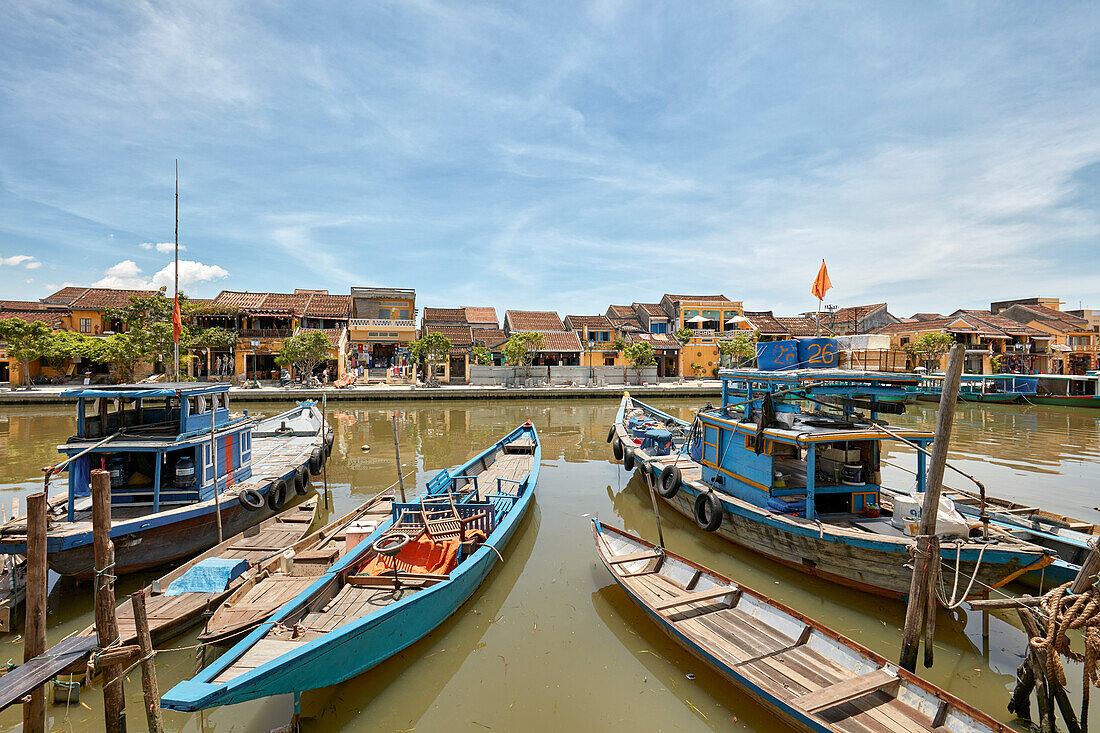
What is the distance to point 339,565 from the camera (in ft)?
22.2

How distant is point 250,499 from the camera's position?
9773mm

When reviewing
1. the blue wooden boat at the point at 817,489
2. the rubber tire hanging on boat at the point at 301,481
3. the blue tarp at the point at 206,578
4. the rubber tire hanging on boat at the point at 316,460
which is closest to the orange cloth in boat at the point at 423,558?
the blue tarp at the point at 206,578

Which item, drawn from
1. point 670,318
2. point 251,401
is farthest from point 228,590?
point 670,318

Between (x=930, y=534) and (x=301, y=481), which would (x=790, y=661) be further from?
(x=301, y=481)

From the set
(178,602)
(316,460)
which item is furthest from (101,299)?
(178,602)

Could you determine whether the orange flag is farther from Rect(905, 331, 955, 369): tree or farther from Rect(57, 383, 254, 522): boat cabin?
Rect(905, 331, 955, 369): tree

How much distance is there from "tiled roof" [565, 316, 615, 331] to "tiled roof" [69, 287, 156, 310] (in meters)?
35.7

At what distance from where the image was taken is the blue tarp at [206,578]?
639cm

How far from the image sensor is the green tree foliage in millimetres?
38469

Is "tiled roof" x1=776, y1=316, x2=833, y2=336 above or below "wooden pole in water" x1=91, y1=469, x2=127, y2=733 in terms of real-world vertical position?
above

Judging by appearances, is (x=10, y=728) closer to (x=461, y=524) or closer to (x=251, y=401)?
(x=461, y=524)

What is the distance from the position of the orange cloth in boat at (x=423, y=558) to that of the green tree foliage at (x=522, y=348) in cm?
3107

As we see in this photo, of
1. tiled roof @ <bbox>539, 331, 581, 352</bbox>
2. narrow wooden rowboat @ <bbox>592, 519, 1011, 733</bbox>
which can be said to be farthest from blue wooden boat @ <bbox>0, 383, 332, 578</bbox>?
tiled roof @ <bbox>539, 331, 581, 352</bbox>

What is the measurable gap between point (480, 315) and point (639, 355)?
1856cm
